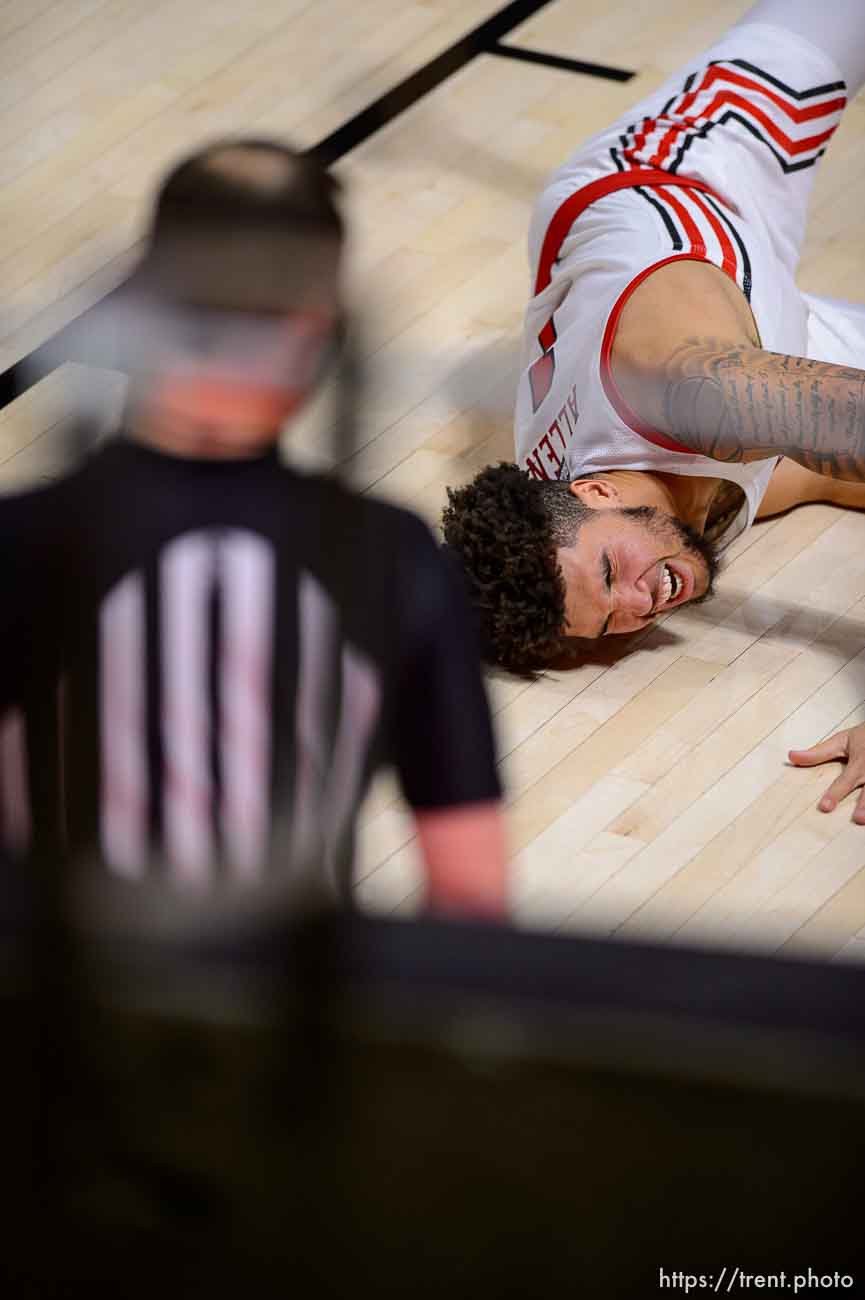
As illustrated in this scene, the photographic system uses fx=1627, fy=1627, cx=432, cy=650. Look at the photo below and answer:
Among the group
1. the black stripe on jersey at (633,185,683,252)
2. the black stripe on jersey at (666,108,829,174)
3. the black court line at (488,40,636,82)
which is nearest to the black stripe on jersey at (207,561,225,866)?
the black stripe on jersey at (633,185,683,252)

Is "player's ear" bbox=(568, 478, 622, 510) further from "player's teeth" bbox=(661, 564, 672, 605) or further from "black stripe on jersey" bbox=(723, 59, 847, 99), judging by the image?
"black stripe on jersey" bbox=(723, 59, 847, 99)

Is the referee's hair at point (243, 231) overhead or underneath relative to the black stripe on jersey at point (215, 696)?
overhead

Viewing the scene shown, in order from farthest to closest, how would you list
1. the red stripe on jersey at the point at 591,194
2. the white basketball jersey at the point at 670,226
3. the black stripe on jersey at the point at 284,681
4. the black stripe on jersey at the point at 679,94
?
the black stripe on jersey at the point at 679,94 < the red stripe on jersey at the point at 591,194 < the white basketball jersey at the point at 670,226 < the black stripe on jersey at the point at 284,681

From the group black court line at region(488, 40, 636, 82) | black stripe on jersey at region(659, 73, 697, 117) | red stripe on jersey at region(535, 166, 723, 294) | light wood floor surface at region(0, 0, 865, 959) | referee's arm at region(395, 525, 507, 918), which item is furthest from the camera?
black court line at region(488, 40, 636, 82)

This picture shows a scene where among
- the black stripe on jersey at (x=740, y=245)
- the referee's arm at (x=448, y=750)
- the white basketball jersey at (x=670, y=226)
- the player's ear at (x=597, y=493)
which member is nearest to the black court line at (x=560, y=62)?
the white basketball jersey at (x=670, y=226)

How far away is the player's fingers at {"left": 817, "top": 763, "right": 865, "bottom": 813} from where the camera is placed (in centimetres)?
180

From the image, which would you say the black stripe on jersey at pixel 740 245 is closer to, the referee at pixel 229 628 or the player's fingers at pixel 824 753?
the player's fingers at pixel 824 753

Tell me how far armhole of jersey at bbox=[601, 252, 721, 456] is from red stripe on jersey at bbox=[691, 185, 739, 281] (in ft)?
0.39

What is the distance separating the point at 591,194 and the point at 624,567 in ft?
1.82

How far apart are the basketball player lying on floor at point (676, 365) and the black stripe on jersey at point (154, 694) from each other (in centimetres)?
102

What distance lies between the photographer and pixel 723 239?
2057 mm

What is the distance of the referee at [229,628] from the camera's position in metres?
0.69

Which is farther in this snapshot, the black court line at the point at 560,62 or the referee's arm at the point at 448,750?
the black court line at the point at 560,62

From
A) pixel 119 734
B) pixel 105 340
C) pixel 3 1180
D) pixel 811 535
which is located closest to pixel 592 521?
pixel 811 535
